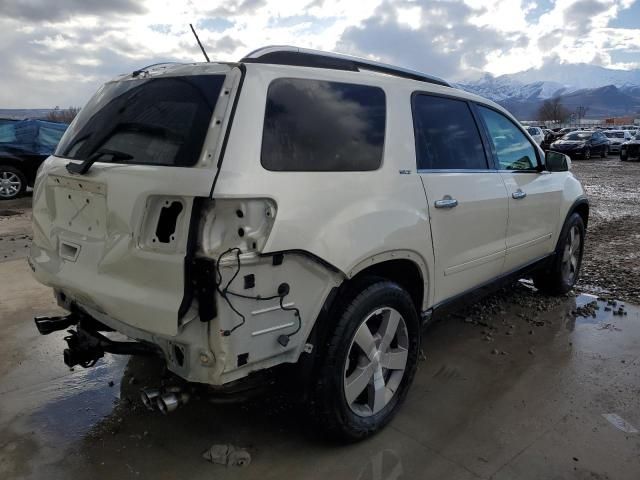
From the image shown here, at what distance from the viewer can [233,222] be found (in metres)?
2.13

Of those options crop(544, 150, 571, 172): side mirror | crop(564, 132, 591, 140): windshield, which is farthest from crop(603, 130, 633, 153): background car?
crop(544, 150, 571, 172): side mirror

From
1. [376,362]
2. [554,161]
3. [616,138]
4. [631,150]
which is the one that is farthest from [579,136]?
[376,362]

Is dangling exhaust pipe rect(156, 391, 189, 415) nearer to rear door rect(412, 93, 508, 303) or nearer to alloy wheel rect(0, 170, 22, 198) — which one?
rear door rect(412, 93, 508, 303)

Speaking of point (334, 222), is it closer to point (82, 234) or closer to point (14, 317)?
point (82, 234)

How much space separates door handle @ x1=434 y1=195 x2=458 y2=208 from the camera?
10.2 ft

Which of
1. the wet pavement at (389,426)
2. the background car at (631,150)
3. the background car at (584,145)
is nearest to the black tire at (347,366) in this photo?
the wet pavement at (389,426)

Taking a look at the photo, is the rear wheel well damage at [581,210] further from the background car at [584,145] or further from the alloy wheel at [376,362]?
the background car at [584,145]

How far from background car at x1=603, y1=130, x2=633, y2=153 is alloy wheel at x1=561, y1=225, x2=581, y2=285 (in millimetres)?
30174

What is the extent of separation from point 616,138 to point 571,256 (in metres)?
33.2

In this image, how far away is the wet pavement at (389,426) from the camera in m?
2.66

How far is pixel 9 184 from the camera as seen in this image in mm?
11375

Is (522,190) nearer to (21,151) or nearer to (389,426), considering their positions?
(389,426)

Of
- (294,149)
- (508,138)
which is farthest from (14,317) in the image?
(508,138)

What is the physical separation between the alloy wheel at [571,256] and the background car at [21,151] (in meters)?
10.6
